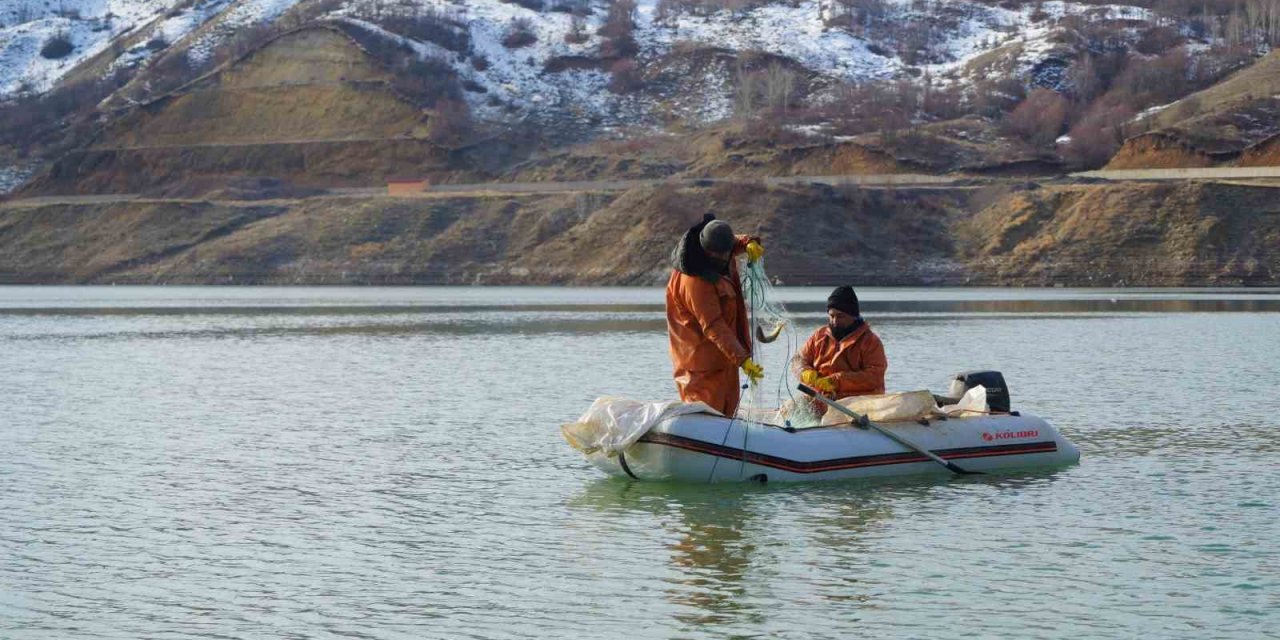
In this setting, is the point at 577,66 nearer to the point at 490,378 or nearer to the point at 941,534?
the point at 490,378

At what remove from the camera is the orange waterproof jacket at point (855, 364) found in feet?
62.0

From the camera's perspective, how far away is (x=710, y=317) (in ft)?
56.7

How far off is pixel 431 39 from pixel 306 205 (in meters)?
42.5

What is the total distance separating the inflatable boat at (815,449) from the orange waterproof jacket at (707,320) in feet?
2.46

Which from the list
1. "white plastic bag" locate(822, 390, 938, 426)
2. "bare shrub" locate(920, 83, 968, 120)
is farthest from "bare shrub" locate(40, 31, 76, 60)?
"white plastic bag" locate(822, 390, 938, 426)

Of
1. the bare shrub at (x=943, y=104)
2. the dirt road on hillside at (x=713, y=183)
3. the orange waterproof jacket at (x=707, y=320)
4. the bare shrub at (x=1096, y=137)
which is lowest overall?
the orange waterproof jacket at (x=707, y=320)

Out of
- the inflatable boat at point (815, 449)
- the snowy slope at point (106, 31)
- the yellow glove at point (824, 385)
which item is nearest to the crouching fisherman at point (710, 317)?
the inflatable boat at point (815, 449)

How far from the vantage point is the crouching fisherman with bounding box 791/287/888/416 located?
→ 18.7 meters

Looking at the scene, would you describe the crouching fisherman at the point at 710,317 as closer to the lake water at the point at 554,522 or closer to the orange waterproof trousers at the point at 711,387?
the orange waterproof trousers at the point at 711,387

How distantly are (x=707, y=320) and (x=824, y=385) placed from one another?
2155mm

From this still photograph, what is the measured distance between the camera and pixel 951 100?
422 feet

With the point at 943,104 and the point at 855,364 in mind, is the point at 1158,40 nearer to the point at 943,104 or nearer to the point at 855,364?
the point at 943,104

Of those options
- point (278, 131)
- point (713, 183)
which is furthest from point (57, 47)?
point (713, 183)

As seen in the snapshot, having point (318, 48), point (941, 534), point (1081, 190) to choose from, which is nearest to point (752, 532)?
point (941, 534)
